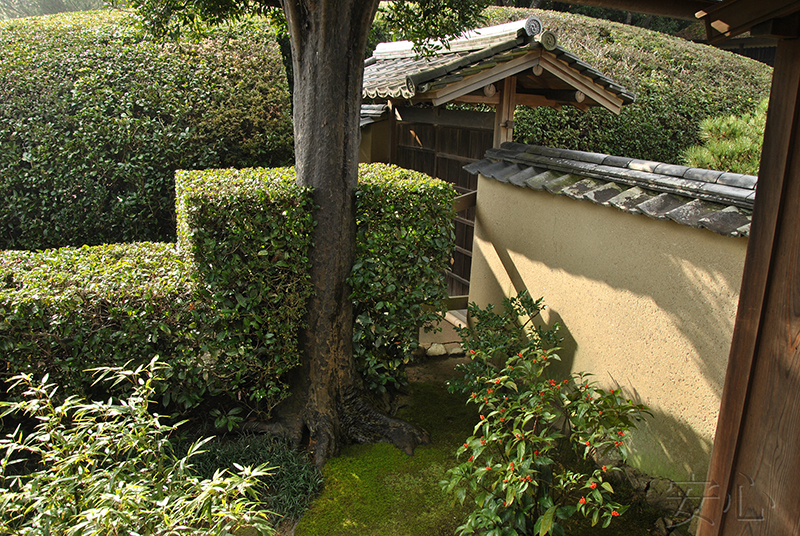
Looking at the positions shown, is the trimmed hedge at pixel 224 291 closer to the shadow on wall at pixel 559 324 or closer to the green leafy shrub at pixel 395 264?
the green leafy shrub at pixel 395 264

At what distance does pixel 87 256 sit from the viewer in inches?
186

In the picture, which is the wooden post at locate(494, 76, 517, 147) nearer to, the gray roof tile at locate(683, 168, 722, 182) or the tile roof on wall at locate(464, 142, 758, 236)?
the tile roof on wall at locate(464, 142, 758, 236)

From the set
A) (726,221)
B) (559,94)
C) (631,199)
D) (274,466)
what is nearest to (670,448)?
(726,221)

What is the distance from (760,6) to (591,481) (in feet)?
8.14

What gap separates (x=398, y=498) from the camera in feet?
13.7

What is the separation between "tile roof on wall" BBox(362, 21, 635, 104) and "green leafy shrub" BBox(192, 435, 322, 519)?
3353 mm

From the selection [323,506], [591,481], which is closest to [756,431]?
[591,481]

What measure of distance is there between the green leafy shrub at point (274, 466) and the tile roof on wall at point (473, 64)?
335 cm

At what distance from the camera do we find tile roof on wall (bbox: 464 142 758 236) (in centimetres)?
348

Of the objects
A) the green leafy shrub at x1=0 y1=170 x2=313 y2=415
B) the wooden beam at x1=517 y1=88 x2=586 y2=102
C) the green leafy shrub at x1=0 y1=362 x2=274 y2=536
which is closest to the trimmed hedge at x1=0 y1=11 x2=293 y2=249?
the green leafy shrub at x1=0 y1=170 x2=313 y2=415

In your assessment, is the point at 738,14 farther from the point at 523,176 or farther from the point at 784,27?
the point at 523,176

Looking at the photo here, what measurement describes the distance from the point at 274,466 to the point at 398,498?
975mm

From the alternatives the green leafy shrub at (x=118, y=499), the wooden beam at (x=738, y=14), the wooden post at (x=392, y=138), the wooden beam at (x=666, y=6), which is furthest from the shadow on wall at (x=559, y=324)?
the wooden post at (x=392, y=138)

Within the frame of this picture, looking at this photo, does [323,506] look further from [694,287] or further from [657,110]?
[657,110]
